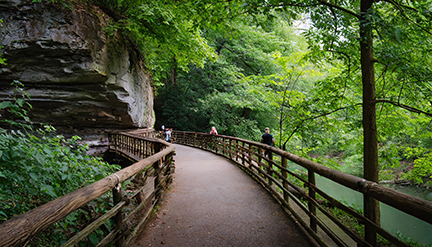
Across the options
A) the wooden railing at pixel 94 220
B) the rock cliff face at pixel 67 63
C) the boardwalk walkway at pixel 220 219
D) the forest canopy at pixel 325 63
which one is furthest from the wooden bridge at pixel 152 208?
the rock cliff face at pixel 67 63

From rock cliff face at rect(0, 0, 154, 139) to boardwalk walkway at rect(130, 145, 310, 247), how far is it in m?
5.16

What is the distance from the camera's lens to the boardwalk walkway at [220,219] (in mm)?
2773

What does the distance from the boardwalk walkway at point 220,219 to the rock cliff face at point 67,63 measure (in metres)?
5.16

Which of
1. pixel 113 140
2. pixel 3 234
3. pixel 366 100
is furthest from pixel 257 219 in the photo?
pixel 113 140

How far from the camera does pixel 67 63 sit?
6.81m

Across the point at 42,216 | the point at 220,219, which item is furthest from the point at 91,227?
the point at 220,219

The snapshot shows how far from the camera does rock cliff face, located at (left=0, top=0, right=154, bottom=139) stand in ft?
20.1

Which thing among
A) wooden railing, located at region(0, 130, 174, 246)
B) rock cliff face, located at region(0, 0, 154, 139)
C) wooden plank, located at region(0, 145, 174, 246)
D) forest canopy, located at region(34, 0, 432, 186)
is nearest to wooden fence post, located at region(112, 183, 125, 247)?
wooden railing, located at region(0, 130, 174, 246)

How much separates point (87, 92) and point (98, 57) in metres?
1.54

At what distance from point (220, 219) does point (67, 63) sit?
6.95 m

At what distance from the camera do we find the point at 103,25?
7332 millimetres

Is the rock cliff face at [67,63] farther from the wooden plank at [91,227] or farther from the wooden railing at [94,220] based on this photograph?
the wooden plank at [91,227]

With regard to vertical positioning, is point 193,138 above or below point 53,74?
below

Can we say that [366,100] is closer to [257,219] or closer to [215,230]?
[257,219]
